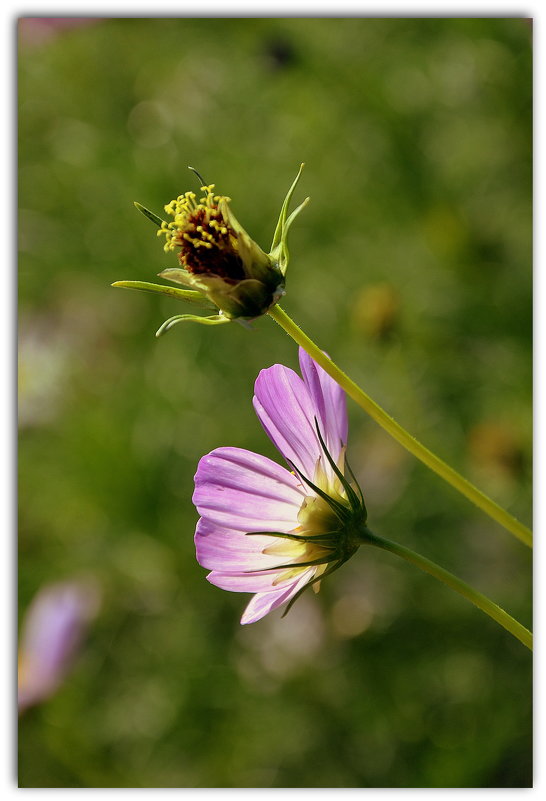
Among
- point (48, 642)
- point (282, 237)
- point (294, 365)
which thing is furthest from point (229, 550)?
point (294, 365)

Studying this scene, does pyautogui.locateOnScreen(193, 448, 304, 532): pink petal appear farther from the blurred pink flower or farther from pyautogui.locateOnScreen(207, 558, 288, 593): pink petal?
the blurred pink flower

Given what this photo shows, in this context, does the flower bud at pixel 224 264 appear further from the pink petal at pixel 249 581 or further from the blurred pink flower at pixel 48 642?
the blurred pink flower at pixel 48 642

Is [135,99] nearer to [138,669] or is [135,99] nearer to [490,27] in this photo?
[490,27]

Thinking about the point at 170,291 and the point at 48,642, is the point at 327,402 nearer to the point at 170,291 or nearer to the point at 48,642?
the point at 170,291

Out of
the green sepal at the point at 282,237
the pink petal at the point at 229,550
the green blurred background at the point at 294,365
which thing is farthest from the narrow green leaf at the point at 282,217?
the green blurred background at the point at 294,365

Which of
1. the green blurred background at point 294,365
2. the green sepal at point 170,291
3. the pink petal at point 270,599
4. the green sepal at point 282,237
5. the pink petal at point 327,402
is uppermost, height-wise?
the green sepal at point 170,291

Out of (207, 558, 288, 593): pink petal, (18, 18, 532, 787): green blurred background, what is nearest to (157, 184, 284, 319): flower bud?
(207, 558, 288, 593): pink petal
